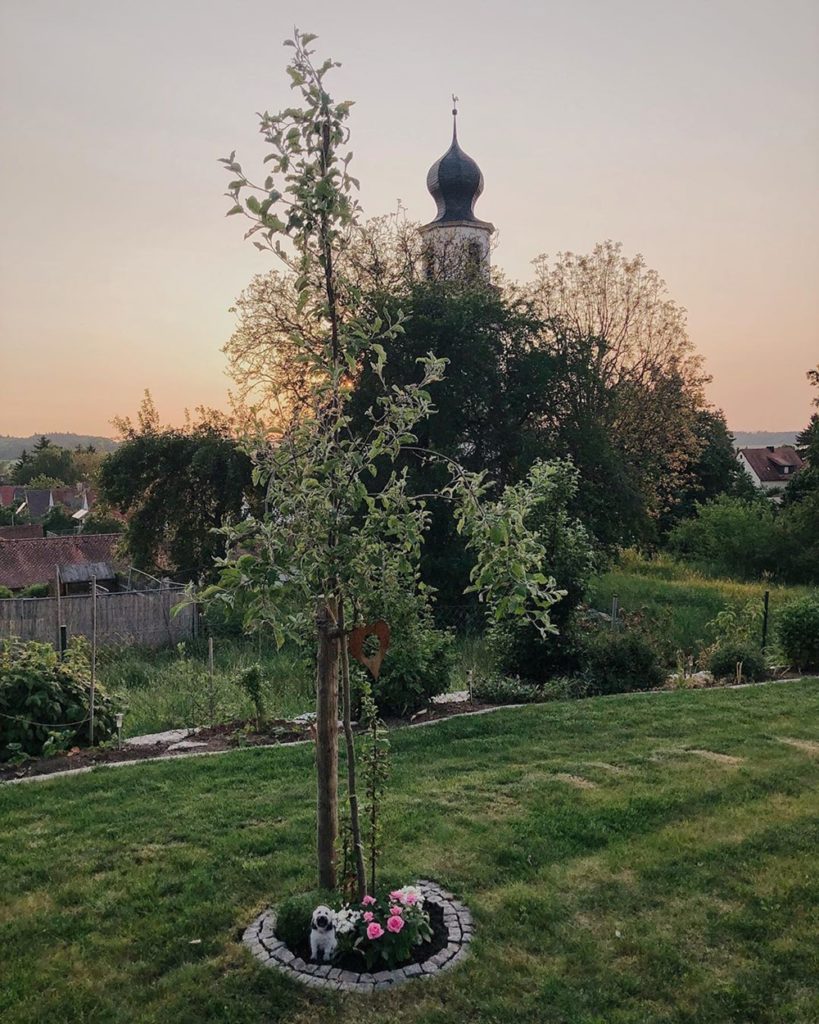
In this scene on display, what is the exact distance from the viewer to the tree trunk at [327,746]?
356cm

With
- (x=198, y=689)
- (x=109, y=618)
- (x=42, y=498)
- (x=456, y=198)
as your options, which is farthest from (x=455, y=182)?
(x=42, y=498)

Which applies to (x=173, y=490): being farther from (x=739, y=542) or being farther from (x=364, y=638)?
(x=364, y=638)

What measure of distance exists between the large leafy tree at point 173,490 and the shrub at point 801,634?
12.8 m

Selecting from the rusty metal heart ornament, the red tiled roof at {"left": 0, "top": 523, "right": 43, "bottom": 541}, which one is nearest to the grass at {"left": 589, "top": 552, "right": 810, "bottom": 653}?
the rusty metal heart ornament

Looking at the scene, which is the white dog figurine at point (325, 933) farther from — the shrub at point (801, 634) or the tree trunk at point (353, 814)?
the shrub at point (801, 634)

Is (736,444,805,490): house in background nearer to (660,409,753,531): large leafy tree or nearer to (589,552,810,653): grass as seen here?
(660,409,753,531): large leafy tree

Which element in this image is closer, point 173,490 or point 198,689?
point 198,689

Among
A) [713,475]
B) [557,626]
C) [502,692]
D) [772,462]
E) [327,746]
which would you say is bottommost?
[502,692]

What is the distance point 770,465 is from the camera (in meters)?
53.8

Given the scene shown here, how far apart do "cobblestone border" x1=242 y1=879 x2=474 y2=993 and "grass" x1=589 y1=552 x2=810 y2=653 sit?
26.8 feet

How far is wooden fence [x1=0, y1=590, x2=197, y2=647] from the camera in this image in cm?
1319

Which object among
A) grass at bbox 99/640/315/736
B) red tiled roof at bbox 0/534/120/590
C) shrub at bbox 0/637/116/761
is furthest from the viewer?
red tiled roof at bbox 0/534/120/590

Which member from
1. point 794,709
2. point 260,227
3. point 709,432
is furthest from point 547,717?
point 709,432

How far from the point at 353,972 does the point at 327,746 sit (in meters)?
0.93
